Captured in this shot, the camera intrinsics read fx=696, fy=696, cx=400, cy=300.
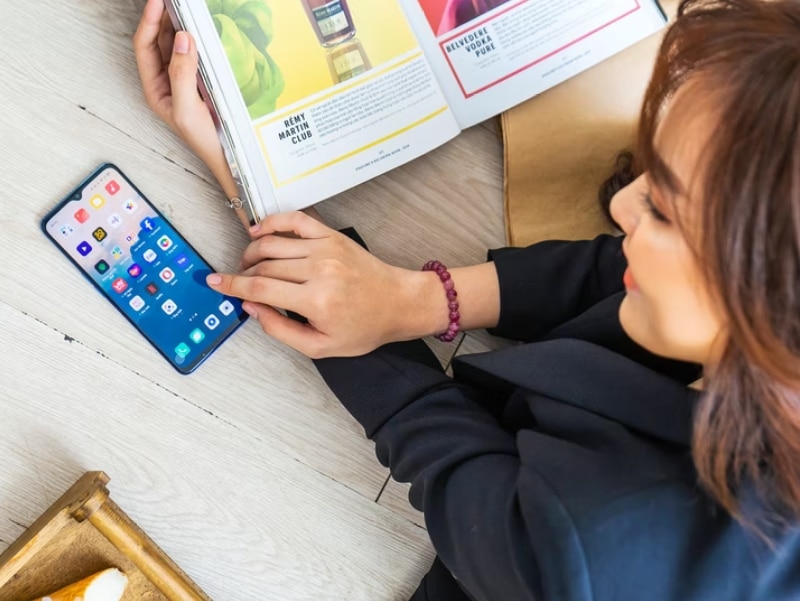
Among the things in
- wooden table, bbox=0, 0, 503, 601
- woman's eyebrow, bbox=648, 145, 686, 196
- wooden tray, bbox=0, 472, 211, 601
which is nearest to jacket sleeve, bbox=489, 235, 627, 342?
wooden table, bbox=0, 0, 503, 601

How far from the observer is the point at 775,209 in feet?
0.99

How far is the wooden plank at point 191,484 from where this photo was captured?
0.59 meters

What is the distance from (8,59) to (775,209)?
1.99ft

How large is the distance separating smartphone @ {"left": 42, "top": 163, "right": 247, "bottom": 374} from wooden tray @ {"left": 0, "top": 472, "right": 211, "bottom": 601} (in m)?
0.13

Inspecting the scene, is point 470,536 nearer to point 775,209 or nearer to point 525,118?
point 775,209

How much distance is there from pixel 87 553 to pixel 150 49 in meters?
0.42

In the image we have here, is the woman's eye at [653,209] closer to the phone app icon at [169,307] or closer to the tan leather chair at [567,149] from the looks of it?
the tan leather chair at [567,149]

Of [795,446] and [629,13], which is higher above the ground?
[629,13]

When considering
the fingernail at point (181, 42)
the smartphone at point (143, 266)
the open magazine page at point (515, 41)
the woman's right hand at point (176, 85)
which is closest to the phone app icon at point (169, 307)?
the smartphone at point (143, 266)

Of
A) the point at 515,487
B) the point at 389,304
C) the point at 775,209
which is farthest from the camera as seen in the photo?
the point at 389,304

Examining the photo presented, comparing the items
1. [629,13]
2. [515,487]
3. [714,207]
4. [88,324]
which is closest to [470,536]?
[515,487]

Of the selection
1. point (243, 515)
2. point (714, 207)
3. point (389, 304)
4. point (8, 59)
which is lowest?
point (243, 515)

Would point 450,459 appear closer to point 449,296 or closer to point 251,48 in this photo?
point 449,296

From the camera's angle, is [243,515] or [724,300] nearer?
[724,300]
